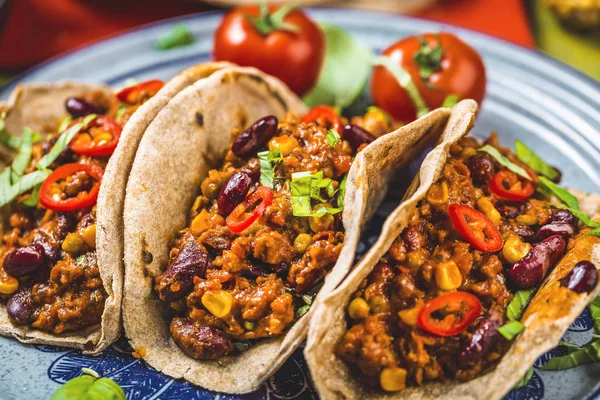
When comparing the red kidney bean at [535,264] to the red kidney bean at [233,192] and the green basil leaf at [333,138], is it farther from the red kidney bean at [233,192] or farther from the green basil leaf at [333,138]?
the red kidney bean at [233,192]

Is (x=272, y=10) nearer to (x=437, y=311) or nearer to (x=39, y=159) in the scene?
(x=39, y=159)

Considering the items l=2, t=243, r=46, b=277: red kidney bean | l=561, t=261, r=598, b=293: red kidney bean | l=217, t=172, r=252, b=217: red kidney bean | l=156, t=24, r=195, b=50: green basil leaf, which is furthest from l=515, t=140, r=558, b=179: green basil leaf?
l=156, t=24, r=195, b=50: green basil leaf

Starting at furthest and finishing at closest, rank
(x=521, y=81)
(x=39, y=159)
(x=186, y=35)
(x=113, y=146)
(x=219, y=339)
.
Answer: (x=186, y=35) < (x=521, y=81) < (x=39, y=159) < (x=113, y=146) < (x=219, y=339)

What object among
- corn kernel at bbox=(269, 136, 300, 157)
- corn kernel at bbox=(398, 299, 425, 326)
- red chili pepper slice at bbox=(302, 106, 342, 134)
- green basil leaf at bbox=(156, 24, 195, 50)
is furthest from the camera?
green basil leaf at bbox=(156, 24, 195, 50)

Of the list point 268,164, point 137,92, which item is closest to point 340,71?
point 137,92

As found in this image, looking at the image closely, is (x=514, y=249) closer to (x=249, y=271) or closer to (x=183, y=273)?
(x=249, y=271)

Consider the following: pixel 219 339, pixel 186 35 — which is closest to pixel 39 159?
pixel 219 339

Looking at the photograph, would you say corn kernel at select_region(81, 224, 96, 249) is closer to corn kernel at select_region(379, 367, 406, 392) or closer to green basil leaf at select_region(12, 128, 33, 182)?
green basil leaf at select_region(12, 128, 33, 182)
